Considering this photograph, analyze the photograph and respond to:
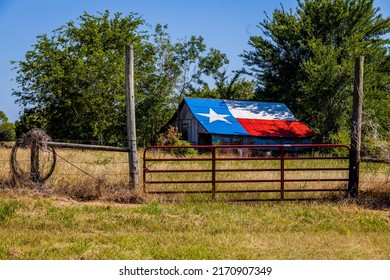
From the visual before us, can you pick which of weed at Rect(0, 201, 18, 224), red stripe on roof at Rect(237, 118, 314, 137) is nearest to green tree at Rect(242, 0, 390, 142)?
red stripe on roof at Rect(237, 118, 314, 137)

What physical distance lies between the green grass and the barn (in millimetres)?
20377

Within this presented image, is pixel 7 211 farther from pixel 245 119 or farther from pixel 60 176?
pixel 245 119

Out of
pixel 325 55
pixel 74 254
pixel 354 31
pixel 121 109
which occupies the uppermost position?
pixel 354 31

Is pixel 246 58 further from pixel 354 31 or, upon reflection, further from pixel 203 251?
pixel 203 251

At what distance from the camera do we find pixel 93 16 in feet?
132

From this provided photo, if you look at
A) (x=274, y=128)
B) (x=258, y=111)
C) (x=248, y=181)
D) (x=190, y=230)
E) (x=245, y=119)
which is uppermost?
(x=258, y=111)

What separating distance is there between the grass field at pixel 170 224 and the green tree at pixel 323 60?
2618 cm

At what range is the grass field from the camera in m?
7.41

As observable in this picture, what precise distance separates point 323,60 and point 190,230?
107 feet

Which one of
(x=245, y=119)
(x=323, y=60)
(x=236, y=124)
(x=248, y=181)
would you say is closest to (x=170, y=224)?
(x=248, y=181)

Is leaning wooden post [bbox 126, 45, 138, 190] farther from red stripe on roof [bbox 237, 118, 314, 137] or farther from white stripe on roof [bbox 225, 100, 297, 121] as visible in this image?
white stripe on roof [bbox 225, 100, 297, 121]

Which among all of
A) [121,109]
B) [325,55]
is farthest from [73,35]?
[325,55]

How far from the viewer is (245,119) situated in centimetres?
3409

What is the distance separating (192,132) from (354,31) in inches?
766
